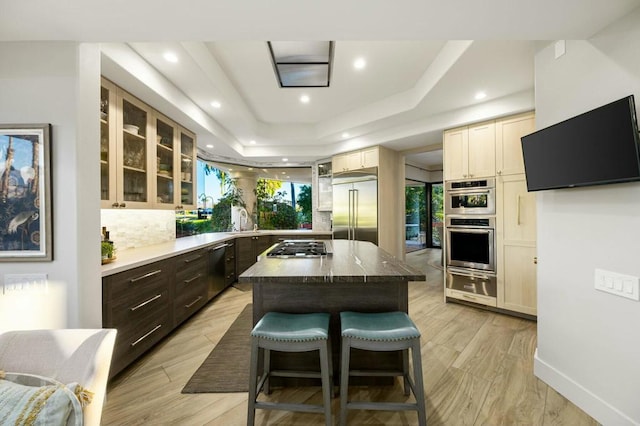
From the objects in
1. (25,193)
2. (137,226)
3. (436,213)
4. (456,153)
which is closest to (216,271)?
(137,226)

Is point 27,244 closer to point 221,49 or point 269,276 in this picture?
point 269,276

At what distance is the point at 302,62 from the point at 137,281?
264cm

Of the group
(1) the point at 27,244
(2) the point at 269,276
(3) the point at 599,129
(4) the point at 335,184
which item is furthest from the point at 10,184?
(4) the point at 335,184

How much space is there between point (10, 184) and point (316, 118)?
13.0 feet

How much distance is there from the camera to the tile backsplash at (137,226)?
2699 millimetres

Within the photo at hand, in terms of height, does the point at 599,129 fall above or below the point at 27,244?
above

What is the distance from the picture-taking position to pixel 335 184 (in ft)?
16.9

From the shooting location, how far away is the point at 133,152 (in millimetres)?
2654

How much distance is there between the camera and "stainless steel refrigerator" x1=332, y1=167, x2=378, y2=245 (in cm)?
462

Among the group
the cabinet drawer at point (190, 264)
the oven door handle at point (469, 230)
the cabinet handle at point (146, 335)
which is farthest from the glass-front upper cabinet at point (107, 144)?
the oven door handle at point (469, 230)

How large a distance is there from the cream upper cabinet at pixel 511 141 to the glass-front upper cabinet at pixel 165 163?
418 centimetres

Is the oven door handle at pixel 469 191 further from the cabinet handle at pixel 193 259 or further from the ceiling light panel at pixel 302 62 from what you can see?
the cabinet handle at pixel 193 259

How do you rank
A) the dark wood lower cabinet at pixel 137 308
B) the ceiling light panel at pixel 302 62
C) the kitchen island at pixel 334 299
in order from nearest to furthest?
the kitchen island at pixel 334 299 → the dark wood lower cabinet at pixel 137 308 → the ceiling light panel at pixel 302 62

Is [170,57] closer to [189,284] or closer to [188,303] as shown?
[189,284]
